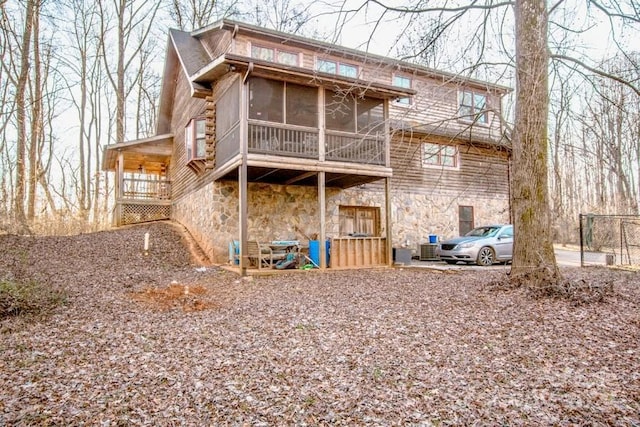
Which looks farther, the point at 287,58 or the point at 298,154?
the point at 287,58

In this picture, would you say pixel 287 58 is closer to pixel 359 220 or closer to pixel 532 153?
pixel 359 220

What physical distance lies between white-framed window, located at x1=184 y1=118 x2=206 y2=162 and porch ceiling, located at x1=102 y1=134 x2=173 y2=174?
365 cm

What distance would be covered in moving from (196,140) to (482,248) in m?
9.40

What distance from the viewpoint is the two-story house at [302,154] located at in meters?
9.73

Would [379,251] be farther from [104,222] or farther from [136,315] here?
[104,222]

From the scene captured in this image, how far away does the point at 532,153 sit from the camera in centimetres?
634

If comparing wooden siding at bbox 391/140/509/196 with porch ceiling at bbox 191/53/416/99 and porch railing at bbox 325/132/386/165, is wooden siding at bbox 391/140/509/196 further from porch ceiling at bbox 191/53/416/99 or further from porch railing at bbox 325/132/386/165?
porch ceiling at bbox 191/53/416/99

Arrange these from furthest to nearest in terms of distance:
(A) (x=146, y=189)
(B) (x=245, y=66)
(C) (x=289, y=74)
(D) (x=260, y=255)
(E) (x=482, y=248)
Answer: (A) (x=146, y=189) → (E) (x=482, y=248) → (D) (x=260, y=255) → (C) (x=289, y=74) → (B) (x=245, y=66)

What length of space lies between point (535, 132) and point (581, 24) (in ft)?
6.19

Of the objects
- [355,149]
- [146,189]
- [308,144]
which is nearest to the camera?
[308,144]

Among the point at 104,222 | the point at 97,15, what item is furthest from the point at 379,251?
the point at 97,15

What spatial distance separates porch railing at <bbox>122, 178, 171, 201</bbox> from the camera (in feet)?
52.9

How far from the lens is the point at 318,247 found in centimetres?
1043

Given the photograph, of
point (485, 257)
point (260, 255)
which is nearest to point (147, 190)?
point (260, 255)
